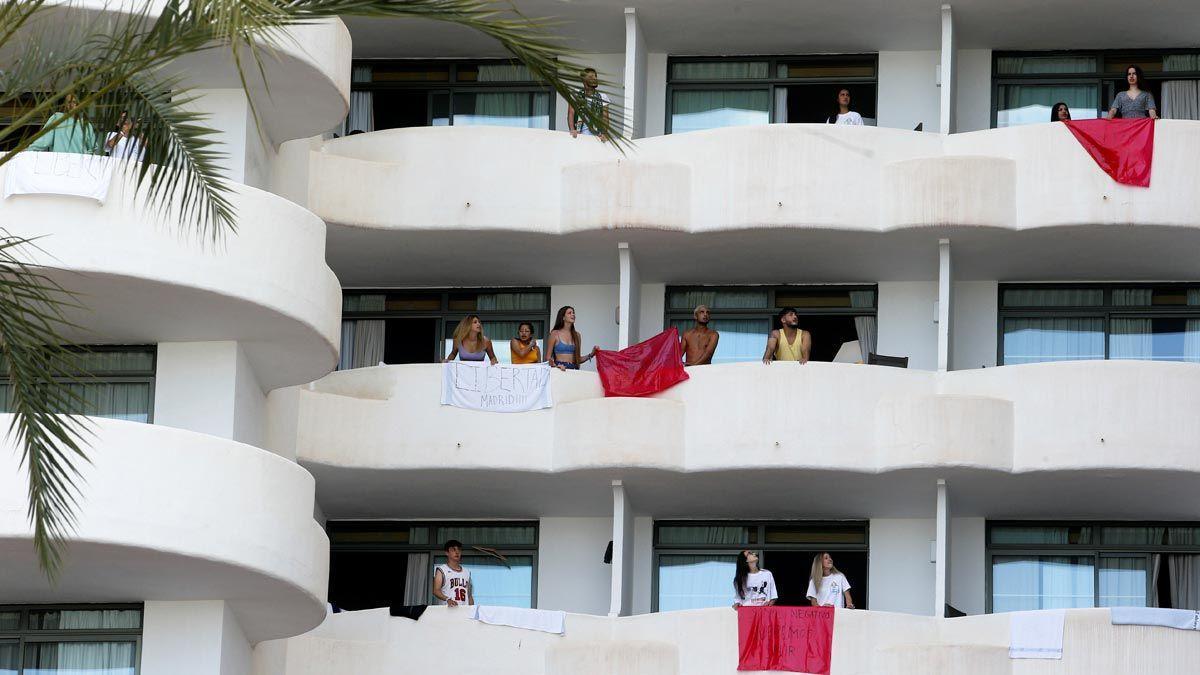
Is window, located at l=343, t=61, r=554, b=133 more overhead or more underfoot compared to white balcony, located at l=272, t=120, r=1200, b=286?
more overhead

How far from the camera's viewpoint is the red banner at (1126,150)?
111 ft

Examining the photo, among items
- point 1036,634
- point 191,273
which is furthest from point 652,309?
point 191,273

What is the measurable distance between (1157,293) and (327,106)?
37.0 ft

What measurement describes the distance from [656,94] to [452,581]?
7.63 metres

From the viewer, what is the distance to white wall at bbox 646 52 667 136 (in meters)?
36.6

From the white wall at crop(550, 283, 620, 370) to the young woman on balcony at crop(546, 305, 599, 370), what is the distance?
1262 millimetres

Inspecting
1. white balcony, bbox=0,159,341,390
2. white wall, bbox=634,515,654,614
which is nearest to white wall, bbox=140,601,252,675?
white balcony, bbox=0,159,341,390

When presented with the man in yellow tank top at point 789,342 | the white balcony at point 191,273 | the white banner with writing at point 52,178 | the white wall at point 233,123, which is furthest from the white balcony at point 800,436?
the white banner with writing at point 52,178

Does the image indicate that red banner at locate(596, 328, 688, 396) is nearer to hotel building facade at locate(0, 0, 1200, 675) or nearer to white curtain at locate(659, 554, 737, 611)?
hotel building facade at locate(0, 0, 1200, 675)

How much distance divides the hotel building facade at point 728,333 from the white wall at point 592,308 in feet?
0.14

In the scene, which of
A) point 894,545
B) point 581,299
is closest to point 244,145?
point 581,299

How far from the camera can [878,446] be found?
33.1m

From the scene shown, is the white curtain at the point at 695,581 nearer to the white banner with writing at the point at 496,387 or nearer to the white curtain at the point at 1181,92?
the white banner with writing at the point at 496,387

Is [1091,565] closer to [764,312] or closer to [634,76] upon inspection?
[764,312]
